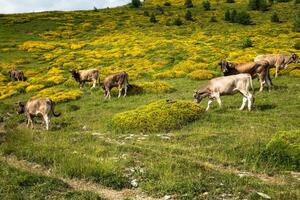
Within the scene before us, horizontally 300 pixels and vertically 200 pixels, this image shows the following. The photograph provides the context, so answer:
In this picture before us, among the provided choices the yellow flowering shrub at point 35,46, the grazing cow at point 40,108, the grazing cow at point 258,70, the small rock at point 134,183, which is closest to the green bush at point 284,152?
the small rock at point 134,183

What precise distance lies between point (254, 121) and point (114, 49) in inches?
1697

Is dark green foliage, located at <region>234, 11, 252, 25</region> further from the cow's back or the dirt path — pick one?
the dirt path

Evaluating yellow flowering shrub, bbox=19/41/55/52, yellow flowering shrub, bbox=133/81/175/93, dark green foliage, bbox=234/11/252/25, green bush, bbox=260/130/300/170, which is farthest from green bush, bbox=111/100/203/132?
dark green foliage, bbox=234/11/252/25

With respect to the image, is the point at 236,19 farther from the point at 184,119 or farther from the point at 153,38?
the point at 184,119

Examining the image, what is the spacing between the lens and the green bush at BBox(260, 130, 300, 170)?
591 inches

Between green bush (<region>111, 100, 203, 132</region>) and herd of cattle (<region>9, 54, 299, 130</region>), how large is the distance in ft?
8.64

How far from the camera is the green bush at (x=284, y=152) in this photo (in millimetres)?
15023

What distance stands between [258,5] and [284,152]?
278 ft

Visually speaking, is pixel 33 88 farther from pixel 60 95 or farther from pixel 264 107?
pixel 264 107

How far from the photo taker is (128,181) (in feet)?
45.4

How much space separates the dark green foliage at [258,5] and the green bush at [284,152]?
83.1 metres

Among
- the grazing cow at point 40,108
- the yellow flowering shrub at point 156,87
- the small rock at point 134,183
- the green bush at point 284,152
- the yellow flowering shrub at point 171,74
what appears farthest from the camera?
the yellow flowering shrub at point 171,74

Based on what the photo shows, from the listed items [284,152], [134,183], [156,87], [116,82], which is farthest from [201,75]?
[134,183]

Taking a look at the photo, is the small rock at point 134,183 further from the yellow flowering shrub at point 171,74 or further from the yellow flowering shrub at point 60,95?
the yellow flowering shrub at point 171,74
